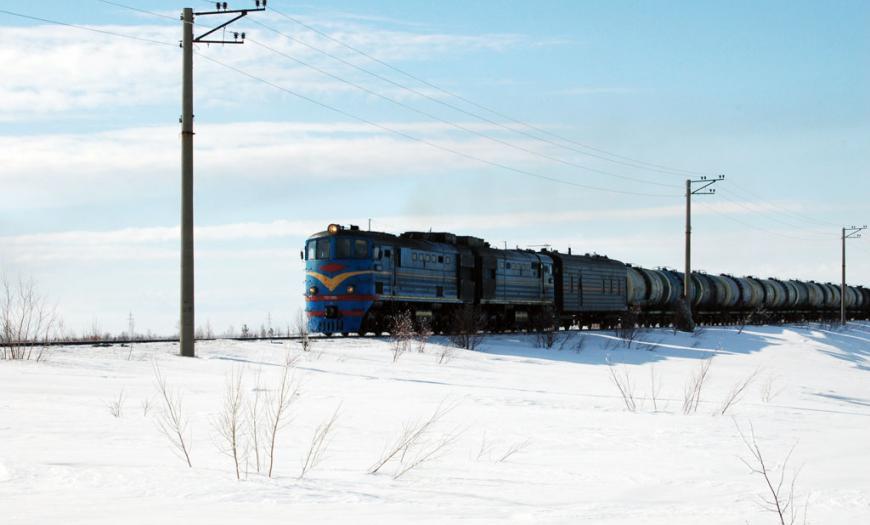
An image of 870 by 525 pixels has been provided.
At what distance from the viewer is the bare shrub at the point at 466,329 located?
Answer: 2501 cm

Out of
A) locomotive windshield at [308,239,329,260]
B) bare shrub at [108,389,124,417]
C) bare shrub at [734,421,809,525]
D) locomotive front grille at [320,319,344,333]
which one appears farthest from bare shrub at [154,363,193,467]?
locomotive windshield at [308,239,329,260]

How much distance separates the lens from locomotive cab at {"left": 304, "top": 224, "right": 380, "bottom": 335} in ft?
84.4

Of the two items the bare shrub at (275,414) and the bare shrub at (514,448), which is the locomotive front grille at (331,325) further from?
the bare shrub at (514,448)

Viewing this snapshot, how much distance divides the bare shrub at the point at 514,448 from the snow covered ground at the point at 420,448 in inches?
1.6

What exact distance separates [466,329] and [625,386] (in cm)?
1001

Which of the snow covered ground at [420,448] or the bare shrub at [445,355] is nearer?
the snow covered ground at [420,448]

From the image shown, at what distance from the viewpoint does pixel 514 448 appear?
8.97 m

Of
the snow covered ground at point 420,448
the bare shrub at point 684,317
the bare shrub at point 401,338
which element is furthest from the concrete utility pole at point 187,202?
the bare shrub at point 684,317

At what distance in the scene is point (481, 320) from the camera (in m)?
29.0

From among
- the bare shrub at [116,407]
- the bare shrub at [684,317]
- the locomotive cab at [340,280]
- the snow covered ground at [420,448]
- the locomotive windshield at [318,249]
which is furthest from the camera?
the bare shrub at [684,317]

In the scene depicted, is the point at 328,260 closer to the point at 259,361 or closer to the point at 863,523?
the point at 259,361

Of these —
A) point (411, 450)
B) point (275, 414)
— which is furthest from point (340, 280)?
point (411, 450)

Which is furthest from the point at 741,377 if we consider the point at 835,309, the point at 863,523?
the point at 835,309

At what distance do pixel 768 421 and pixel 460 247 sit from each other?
19456mm
